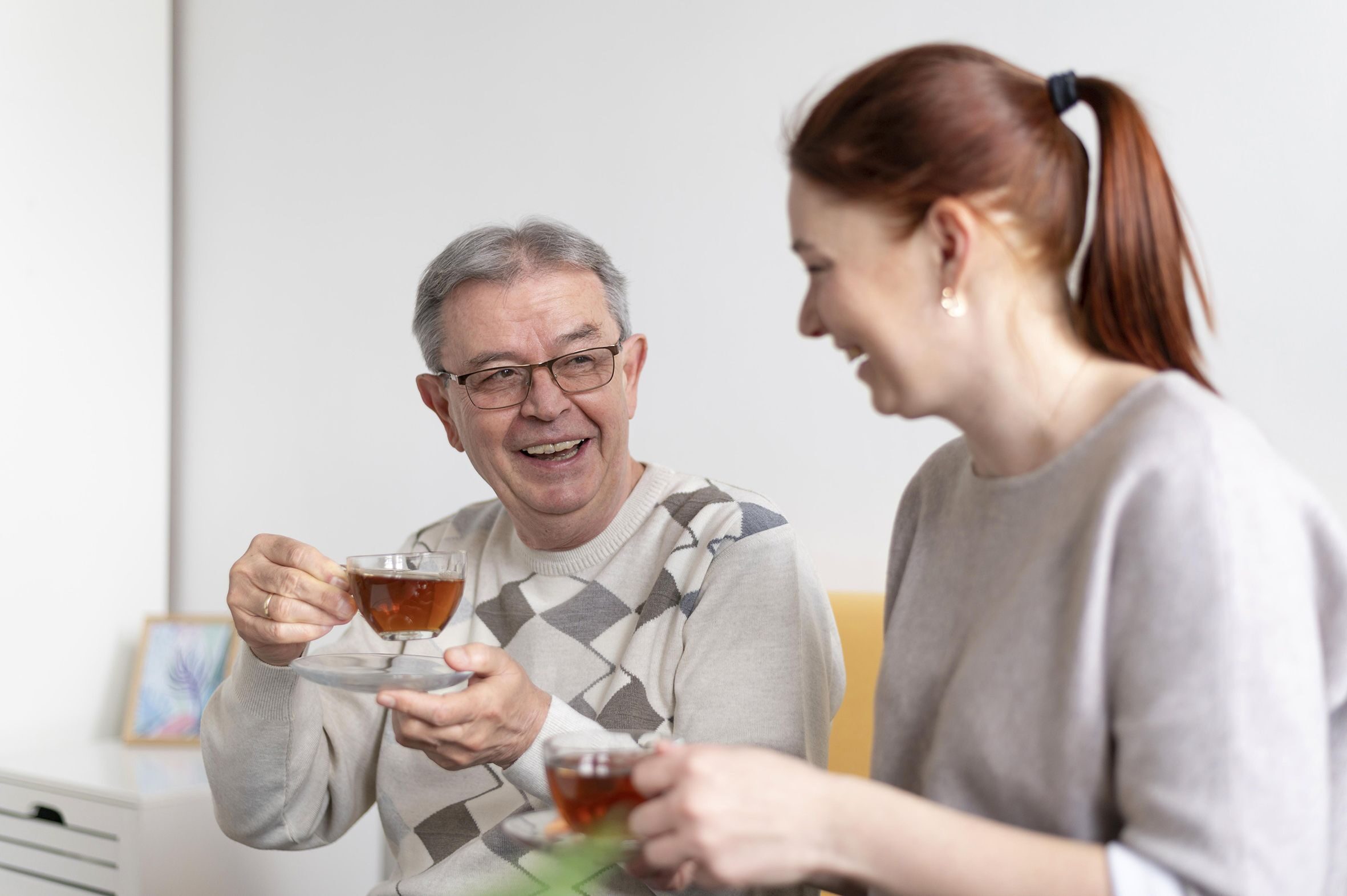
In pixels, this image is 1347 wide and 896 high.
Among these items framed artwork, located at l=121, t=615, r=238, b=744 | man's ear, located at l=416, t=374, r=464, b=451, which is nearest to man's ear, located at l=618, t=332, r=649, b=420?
man's ear, located at l=416, t=374, r=464, b=451

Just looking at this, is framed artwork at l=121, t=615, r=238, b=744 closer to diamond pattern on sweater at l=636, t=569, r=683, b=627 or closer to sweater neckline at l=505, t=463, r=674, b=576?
sweater neckline at l=505, t=463, r=674, b=576

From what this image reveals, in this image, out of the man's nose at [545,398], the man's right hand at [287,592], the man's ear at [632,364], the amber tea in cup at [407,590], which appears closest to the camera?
the amber tea in cup at [407,590]

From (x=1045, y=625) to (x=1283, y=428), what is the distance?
4.14 feet

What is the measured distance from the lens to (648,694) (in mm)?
1650

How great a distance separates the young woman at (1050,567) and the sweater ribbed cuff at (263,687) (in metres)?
0.76

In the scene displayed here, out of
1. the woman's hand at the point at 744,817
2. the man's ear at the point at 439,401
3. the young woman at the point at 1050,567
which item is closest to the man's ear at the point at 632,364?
the man's ear at the point at 439,401

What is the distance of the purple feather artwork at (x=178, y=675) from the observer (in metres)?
3.04

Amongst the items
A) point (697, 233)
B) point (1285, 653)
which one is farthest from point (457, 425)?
point (1285, 653)

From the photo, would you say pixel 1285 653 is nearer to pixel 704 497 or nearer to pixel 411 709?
pixel 411 709

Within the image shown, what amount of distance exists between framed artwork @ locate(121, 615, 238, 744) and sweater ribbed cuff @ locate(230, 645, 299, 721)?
1.43 m

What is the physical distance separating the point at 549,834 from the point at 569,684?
655 mm

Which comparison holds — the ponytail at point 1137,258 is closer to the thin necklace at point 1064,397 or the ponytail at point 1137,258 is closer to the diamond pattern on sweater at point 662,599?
the thin necklace at point 1064,397

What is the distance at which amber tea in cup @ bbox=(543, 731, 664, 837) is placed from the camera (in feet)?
3.33

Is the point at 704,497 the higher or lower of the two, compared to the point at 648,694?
higher
